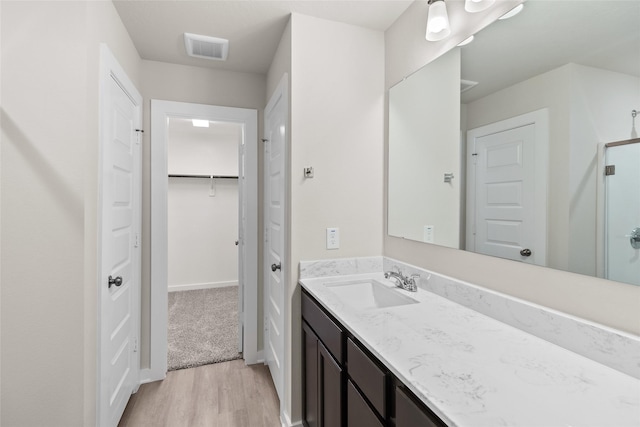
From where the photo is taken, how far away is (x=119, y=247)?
5.97 feet

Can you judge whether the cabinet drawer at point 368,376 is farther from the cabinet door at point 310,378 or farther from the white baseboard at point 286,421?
the white baseboard at point 286,421

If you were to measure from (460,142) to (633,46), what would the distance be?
0.61 metres

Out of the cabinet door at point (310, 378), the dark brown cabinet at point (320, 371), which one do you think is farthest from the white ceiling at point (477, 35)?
the cabinet door at point (310, 378)

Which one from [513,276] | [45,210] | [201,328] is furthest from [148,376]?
[513,276]

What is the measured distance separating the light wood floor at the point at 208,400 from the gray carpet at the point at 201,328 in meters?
0.15

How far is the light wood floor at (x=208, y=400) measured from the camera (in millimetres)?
1896

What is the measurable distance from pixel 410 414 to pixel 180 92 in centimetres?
259

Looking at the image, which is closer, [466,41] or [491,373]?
[491,373]

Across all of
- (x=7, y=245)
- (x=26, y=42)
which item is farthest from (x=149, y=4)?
(x=7, y=245)

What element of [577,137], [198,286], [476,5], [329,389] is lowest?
[198,286]

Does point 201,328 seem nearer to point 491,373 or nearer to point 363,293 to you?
point 363,293

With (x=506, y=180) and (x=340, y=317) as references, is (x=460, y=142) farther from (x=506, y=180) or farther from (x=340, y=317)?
(x=340, y=317)

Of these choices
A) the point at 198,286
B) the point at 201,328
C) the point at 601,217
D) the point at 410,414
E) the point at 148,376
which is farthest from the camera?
the point at 198,286

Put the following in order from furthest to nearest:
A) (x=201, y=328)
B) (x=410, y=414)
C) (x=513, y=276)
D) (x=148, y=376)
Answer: (x=201, y=328), (x=148, y=376), (x=513, y=276), (x=410, y=414)
